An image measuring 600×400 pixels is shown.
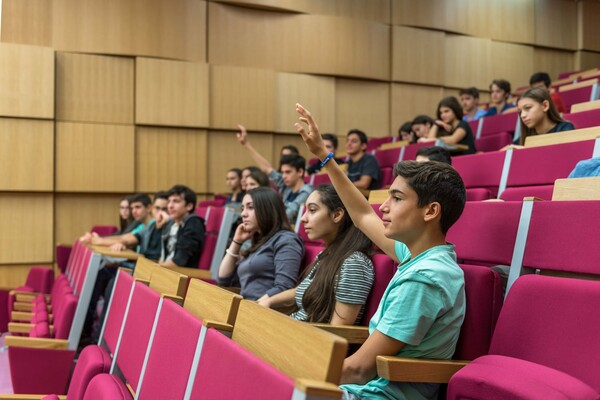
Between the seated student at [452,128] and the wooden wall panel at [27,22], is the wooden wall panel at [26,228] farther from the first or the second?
the seated student at [452,128]

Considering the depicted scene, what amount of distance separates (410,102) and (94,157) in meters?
1.56

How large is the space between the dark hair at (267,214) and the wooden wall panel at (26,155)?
1.59 metres

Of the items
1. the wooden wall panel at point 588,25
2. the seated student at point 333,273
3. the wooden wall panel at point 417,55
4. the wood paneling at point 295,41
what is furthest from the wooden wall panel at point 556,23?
the seated student at point 333,273

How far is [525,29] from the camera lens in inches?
138

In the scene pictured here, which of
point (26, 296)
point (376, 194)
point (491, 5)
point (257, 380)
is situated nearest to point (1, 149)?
point (26, 296)

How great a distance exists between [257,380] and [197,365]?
0.11 metres

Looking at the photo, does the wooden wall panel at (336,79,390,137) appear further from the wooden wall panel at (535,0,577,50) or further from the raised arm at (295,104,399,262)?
the raised arm at (295,104,399,262)

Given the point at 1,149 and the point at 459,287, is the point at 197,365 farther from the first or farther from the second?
the point at 1,149

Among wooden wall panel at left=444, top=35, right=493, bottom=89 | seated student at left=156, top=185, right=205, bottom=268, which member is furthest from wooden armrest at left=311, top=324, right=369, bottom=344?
wooden wall panel at left=444, top=35, right=493, bottom=89

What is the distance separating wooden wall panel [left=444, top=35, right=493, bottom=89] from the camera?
3256mm

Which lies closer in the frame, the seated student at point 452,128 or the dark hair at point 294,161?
the dark hair at point 294,161

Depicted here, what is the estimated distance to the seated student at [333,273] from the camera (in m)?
0.73

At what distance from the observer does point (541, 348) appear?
A: 53cm

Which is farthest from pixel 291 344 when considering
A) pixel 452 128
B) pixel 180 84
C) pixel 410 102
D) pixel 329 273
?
pixel 410 102
